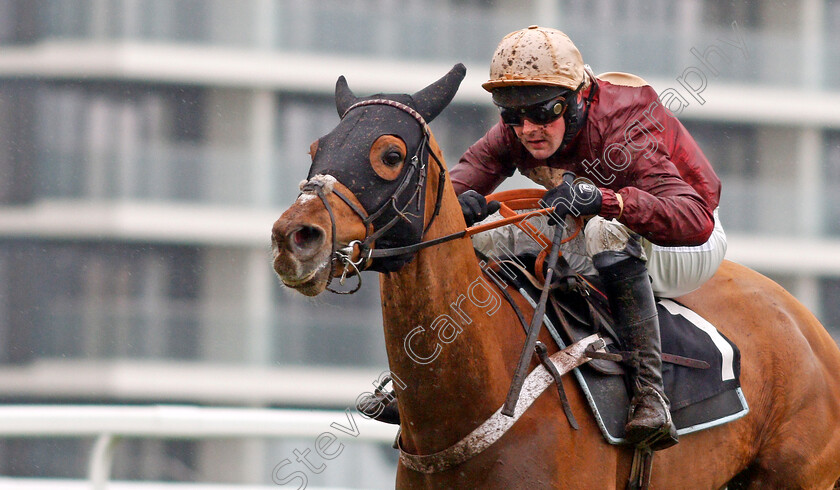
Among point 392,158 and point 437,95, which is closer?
point 392,158

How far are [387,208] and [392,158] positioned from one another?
16 cm

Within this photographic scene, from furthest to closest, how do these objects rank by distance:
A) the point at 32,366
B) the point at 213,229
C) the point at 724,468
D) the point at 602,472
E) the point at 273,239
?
the point at 32,366, the point at 213,229, the point at 724,468, the point at 602,472, the point at 273,239

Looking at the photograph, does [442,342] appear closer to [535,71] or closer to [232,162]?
[535,71]

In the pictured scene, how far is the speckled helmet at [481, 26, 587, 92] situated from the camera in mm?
3865

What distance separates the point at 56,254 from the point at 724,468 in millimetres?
17438

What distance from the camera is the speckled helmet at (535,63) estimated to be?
152 inches

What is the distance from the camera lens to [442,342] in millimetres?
3477

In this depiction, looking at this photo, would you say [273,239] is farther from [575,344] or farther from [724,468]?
[724,468]

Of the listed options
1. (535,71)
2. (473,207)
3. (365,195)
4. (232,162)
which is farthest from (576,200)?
(232,162)

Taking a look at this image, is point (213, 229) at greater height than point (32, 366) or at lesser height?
greater

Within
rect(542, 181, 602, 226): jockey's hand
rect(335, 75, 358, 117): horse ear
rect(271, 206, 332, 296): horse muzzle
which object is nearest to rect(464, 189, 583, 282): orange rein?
rect(542, 181, 602, 226): jockey's hand

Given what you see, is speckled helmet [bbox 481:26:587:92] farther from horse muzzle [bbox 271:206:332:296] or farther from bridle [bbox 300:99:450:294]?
horse muzzle [bbox 271:206:332:296]

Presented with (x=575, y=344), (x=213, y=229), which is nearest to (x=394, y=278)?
(x=575, y=344)

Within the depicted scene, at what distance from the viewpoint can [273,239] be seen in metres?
3.04
